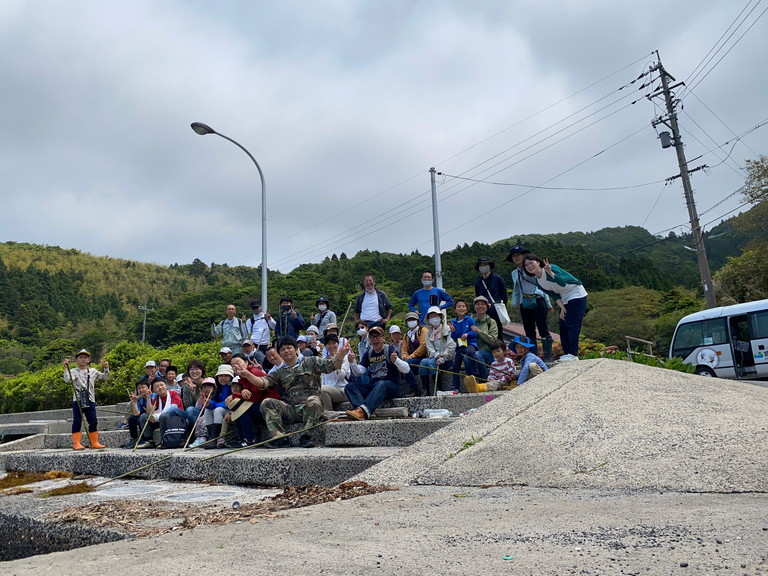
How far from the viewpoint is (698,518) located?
9.66 feet

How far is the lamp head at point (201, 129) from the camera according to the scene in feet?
46.4

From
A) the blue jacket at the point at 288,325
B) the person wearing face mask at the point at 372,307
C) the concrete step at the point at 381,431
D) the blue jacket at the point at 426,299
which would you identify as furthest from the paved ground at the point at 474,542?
the blue jacket at the point at 288,325

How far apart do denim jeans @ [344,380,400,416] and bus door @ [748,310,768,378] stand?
12.7 m

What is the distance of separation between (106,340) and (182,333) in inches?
174

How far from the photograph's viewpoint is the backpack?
8.69 meters

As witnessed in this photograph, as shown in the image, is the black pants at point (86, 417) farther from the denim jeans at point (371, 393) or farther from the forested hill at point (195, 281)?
the forested hill at point (195, 281)

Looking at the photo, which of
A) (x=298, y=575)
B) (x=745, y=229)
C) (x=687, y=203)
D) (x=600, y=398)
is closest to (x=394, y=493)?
(x=298, y=575)

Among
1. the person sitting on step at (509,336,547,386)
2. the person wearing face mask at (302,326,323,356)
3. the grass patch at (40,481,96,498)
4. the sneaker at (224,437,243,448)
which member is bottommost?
the grass patch at (40,481,96,498)

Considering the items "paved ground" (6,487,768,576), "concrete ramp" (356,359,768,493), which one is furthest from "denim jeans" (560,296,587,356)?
"paved ground" (6,487,768,576)

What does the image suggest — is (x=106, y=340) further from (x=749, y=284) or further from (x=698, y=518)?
(x=698, y=518)

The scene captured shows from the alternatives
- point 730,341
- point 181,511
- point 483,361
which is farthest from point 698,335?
point 181,511

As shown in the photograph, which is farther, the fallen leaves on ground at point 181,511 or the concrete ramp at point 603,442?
the concrete ramp at point 603,442

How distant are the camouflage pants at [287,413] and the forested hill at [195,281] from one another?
22.8 m

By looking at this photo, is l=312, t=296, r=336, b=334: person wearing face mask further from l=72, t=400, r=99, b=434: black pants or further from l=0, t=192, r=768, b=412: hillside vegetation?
l=0, t=192, r=768, b=412: hillside vegetation
